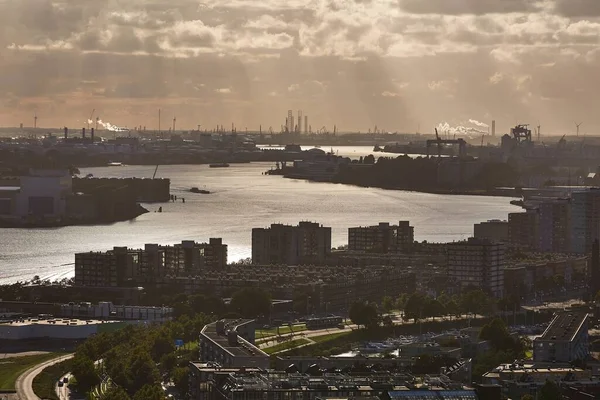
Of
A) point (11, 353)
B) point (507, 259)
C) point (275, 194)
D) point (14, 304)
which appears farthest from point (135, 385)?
point (275, 194)

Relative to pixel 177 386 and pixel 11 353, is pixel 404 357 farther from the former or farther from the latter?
pixel 11 353

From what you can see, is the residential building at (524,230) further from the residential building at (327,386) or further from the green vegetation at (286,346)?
the residential building at (327,386)

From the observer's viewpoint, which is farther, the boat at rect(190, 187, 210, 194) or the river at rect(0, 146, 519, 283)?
the boat at rect(190, 187, 210, 194)

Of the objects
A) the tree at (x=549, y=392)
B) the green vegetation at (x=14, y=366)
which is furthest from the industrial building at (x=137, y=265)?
the tree at (x=549, y=392)

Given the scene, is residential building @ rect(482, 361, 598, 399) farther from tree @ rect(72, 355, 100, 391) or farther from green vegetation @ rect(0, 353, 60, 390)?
green vegetation @ rect(0, 353, 60, 390)

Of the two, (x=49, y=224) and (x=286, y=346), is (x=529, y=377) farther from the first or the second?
(x=49, y=224)

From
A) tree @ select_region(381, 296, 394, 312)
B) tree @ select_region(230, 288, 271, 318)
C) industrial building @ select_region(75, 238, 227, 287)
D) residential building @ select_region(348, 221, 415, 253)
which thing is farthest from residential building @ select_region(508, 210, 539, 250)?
tree @ select_region(230, 288, 271, 318)

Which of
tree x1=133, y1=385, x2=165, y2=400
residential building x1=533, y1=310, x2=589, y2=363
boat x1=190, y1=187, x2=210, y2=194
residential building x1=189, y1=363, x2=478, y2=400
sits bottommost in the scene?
boat x1=190, y1=187, x2=210, y2=194
